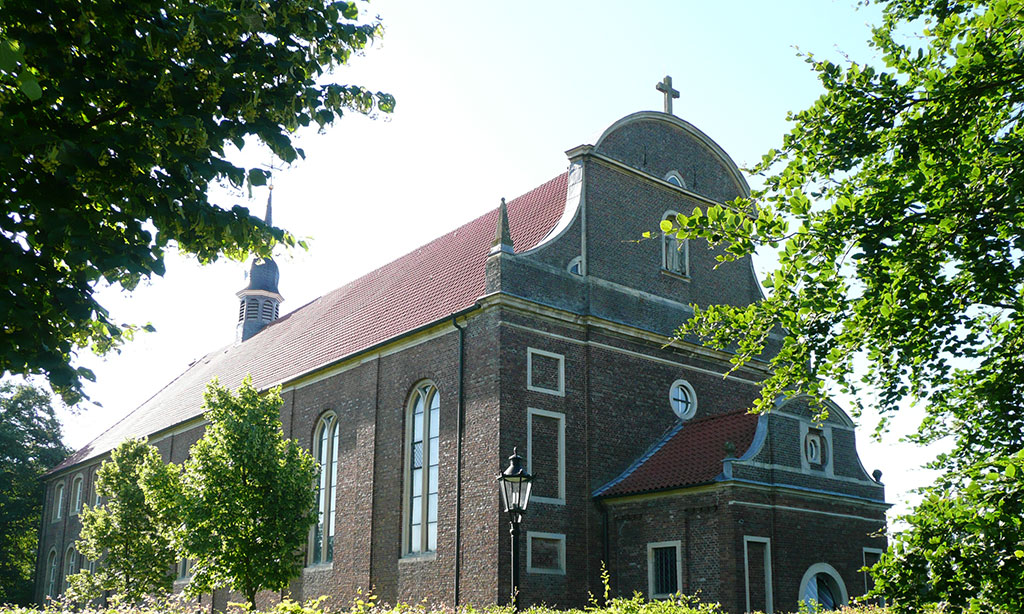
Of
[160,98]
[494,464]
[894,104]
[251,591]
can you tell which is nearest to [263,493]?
[251,591]

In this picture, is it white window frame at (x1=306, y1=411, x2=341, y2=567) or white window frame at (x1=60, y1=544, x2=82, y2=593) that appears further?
white window frame at (x1=60, y1=544, x2=82, y2=593)

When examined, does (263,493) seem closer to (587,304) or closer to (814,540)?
(587,304)

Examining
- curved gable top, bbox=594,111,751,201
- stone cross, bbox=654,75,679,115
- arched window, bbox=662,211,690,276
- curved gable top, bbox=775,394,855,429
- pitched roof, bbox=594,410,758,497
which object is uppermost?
stone cross, bbox=654,75,679,115

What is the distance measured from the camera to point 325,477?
2794 centimetres

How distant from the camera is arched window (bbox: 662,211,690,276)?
25734 millimetres

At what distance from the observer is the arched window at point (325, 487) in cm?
2725

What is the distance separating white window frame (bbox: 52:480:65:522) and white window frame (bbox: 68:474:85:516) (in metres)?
1.50

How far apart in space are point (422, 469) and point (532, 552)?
4.34 metres

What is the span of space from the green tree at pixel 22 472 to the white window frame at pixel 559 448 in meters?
39.4

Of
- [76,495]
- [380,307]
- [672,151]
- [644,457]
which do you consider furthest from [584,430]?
[76,495]

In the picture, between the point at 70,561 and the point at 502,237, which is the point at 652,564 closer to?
the point at 502,237

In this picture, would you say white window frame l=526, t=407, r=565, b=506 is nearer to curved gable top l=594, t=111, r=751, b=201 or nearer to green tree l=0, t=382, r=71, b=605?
curved gable top l=594, t=111, r=751, b=201

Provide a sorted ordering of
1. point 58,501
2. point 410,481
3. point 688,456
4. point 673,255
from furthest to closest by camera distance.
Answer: point 58,501, point 673,255, point 410,481, point 688,456

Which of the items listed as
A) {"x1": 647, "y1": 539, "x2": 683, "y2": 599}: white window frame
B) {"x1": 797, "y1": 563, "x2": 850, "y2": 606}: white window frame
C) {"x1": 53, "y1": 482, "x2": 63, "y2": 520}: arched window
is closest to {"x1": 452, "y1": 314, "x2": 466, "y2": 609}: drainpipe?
{"x1": 647, "y1": 539, "x2": 683, "y2": 599}: white window frame
